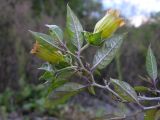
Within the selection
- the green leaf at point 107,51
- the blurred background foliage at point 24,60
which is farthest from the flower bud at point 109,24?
the blurred background foliage at point 24,60

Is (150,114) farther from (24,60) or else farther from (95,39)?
(24,60)

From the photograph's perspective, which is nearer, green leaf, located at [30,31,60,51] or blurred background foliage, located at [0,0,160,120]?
green leaf, located at [30,31,60,51]

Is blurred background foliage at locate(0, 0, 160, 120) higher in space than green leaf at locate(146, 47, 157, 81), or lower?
higher

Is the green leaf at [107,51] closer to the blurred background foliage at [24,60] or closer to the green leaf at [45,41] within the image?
the green leaf at [45,41]

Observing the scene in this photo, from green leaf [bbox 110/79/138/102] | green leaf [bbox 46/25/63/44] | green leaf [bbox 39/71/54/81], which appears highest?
green leaf [bbox 46/25/63/44]

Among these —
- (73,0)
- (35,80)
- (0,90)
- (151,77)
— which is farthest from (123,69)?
(151,77)

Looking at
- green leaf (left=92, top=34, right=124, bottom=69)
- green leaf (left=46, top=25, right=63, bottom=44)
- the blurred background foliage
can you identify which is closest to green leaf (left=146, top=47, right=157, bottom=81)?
green leaf (left=92, top=34, right=124, bottom=69)

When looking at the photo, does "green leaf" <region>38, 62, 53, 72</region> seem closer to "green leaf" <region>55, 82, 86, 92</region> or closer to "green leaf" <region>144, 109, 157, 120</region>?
"green leaf" <region>55, 82, 86, 92</region>
